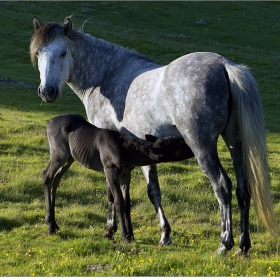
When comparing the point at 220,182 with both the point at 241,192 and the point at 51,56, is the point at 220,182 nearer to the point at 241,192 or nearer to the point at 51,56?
the point at 241,192

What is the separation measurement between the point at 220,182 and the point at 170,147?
932 mm

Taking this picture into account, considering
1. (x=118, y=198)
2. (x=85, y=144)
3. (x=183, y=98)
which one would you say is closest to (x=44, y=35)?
(x=85, y=144)

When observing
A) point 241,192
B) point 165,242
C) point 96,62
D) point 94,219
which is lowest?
point 94,219

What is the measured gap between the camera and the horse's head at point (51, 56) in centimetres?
904

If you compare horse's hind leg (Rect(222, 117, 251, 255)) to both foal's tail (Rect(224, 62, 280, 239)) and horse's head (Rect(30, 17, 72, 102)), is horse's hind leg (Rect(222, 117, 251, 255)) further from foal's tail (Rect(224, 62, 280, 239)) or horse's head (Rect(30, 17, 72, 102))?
horse's head (Rect(30, 17, 72, 102))

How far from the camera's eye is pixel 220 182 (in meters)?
8.05

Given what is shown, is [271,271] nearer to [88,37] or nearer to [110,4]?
[88,37]

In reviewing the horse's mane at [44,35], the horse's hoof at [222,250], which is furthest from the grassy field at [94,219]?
the horse's mane at [44,35]

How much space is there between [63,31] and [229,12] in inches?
2259

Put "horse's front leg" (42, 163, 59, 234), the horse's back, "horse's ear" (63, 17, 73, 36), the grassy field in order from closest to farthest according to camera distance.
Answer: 1. the grassy field
2. the horse's back
3. "horse's front leg" (42, 163, 59, 234)
4. "horse's ear" (63, 17, 73, 36)

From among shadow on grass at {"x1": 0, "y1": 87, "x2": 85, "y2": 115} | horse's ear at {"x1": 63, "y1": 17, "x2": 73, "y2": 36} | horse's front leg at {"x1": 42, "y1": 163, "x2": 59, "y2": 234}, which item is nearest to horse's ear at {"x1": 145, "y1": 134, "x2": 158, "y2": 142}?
horse's front leg at {"x1": 42, "y1": 163, "x2": 59, "y2": 234}

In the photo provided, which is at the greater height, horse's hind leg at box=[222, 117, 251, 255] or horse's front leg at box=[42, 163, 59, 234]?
horse's hind leg at box=[222, 117, 251, 255]

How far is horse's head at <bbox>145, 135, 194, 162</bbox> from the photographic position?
831 centimetres

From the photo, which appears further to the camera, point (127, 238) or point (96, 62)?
point (96, 62)
